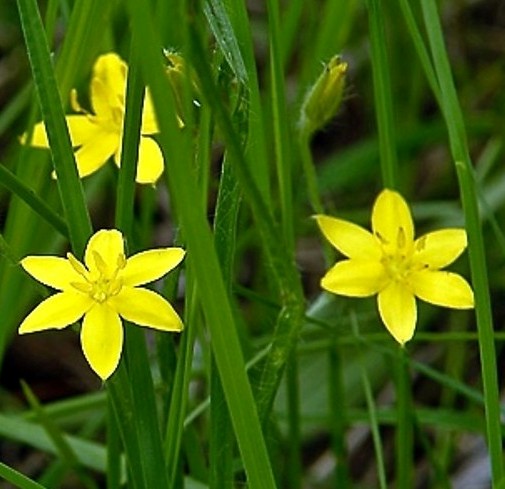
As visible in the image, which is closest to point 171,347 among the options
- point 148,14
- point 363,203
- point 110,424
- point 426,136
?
point 110,424

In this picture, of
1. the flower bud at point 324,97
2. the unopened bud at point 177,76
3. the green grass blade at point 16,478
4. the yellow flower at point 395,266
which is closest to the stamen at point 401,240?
the yellow flower at point 395,266

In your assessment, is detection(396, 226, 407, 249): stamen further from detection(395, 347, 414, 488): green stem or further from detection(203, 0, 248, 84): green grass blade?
detection(203, 0, 248, 84): green grass blade

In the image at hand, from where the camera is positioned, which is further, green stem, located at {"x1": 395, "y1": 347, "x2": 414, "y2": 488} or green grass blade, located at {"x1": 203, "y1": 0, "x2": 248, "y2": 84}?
green stem, located at {"x1": 395, "y1": 347, "x2": 414, "y2": 488}

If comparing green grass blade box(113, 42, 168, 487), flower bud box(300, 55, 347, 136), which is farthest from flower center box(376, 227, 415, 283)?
green grass blade box(113, 42, 168, 487)

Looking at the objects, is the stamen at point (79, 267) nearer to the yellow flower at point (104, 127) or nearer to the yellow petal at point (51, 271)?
the yellow petal at point (51, 271)

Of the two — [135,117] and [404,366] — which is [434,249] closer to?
[404,366]

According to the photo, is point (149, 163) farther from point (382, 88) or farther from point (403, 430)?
point (403, 430)

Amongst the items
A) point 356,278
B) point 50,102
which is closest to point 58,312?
point 50,102
